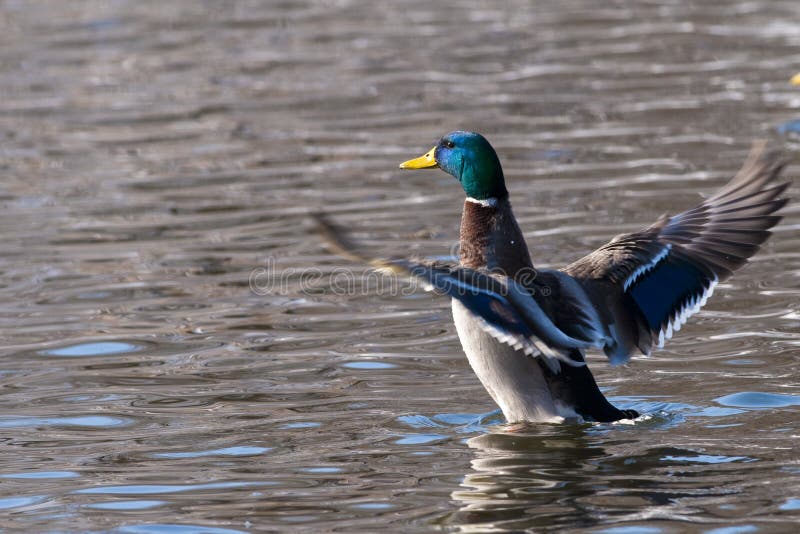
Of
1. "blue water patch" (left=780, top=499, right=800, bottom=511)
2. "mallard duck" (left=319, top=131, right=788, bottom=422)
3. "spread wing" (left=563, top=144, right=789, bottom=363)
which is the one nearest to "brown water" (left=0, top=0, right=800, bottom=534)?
"blue water patch" (left=780, top=499, right=800, bottom=511)

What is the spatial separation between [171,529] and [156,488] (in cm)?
43

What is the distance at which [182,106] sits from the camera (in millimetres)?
13039

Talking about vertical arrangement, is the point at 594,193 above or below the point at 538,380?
above

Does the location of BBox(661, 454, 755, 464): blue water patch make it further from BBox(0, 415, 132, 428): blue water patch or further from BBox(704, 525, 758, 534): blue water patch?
BBox(0, 415, 132, 428): blue water patch

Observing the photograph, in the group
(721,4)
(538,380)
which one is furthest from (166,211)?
(721,4)

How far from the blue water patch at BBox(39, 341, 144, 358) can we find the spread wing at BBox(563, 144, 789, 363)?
237 centimetres

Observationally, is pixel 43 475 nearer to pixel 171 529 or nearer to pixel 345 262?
pixel 171 529

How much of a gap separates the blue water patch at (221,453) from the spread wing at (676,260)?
4.99 ft

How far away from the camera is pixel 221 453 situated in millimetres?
5629

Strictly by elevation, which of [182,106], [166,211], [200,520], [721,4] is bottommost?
[200,520]

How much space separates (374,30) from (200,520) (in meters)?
11.6

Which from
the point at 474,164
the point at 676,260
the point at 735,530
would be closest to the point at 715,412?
the point at 676,260

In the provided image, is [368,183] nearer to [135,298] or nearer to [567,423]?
[135,298]

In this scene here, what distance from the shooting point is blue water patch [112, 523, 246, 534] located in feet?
15.7
